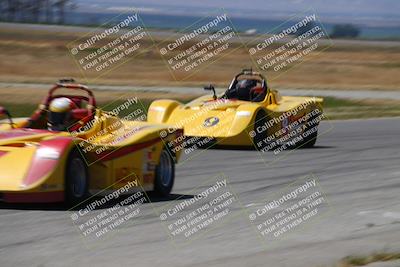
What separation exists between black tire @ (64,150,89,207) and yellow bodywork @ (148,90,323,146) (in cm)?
726

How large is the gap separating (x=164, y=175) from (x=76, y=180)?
1814 mm

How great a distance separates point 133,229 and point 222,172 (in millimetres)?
5461

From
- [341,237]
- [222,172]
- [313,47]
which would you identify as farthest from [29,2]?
[341,237]

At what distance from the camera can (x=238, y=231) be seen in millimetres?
9734

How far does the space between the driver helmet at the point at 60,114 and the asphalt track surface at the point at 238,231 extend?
46.9 inches

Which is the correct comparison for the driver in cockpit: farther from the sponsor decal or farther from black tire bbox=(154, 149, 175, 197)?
black tire bbox=(154, 149, 175, 197)

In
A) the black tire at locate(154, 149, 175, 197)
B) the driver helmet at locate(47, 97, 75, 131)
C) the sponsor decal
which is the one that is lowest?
the black tire at locate(154, 149, 175, 197)

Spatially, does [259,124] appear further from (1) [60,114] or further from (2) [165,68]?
(2) [165,68]

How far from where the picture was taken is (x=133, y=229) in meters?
9.63

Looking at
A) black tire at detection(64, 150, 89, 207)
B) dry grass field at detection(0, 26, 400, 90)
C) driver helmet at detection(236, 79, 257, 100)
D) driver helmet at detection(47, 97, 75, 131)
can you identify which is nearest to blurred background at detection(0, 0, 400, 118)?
dry grass field at detection(0, 26, 400, 90)

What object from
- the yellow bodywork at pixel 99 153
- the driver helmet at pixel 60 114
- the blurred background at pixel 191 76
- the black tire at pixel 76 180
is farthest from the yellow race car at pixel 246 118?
the black tire at pixel 76 180

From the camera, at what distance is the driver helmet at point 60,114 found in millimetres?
11633

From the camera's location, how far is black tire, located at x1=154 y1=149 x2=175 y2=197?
12250mm

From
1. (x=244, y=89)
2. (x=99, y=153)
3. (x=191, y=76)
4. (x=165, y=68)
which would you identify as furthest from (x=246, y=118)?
(x=165, y=68)
